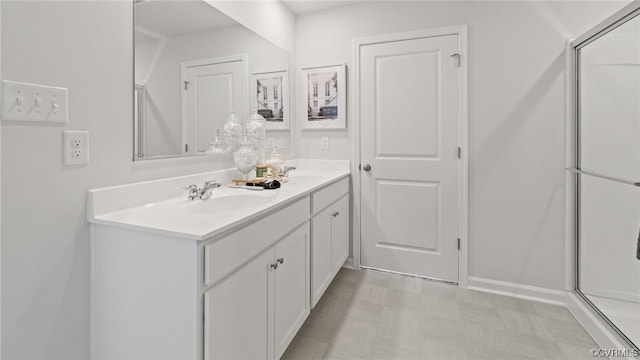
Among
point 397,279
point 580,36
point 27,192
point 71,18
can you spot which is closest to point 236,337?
point 27,192

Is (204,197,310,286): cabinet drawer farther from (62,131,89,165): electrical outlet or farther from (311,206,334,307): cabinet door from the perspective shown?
(62,131,89,165): electrical outlet

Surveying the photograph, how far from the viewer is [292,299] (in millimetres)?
1547

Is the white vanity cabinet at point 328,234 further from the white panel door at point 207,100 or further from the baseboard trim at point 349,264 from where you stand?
the white panel door at point 207,100

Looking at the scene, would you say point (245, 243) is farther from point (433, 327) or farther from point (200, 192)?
point (433, 327)

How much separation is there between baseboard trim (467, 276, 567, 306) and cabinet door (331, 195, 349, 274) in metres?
→ 1.00

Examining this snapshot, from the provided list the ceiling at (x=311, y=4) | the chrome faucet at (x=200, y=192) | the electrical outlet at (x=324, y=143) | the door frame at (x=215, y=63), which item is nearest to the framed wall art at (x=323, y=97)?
the electrical outlet at (x=324, y=143)

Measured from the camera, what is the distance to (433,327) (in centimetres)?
189

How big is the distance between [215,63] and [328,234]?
4.23 feet

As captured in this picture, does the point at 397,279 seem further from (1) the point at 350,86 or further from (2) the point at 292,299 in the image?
(1) the point at 350,86

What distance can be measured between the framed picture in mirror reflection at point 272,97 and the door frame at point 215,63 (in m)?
0.08

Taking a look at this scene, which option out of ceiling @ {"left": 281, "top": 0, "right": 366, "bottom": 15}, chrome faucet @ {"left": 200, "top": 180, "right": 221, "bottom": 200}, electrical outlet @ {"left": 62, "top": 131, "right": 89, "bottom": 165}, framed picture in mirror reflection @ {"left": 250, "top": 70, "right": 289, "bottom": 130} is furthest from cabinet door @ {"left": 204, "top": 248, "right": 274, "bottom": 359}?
ceiling @ {"left": 281, "top": 0, "right": 366, "bottom": 15}

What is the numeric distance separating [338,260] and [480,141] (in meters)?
1.39

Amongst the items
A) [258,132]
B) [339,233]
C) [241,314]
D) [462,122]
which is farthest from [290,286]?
[462,122]

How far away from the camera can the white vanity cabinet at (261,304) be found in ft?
3.30
